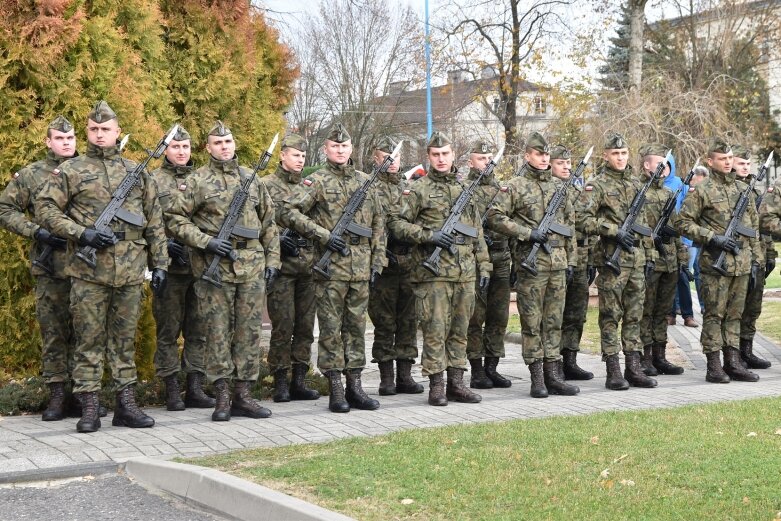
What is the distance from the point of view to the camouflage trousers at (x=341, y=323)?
9.25 metres

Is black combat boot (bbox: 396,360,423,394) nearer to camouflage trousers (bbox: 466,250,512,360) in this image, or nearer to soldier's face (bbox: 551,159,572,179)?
camouflage trousers (bbox: 466,250,512,360)

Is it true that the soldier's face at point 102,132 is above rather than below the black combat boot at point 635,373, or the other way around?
above

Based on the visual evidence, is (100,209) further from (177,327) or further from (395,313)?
(395,313)

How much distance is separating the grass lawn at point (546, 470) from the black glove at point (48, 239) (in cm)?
235

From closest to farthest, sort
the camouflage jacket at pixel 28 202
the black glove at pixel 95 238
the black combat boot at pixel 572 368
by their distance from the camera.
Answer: the black glove at pixel 95 238 → the camouflage jacket at pixel 28 202 → the black combat boot at pixel 572 368

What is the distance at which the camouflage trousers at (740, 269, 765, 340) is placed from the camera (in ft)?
37.5

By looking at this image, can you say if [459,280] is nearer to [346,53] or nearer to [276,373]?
[276,373]

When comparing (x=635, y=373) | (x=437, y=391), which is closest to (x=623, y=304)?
(x=635, y=373)

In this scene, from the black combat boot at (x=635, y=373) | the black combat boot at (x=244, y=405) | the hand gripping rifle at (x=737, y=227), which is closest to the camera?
the black combat boot at (x=244, y=405)

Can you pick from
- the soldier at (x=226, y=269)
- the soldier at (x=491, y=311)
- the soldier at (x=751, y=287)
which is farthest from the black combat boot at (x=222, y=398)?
the soldier at (x=751, y=287)

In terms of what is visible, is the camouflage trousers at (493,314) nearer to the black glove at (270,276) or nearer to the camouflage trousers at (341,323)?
the camouflage trousers at (341,323)

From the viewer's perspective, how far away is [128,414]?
8.34m

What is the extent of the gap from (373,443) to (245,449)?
0.84 meters

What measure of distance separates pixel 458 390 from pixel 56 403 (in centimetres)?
324
